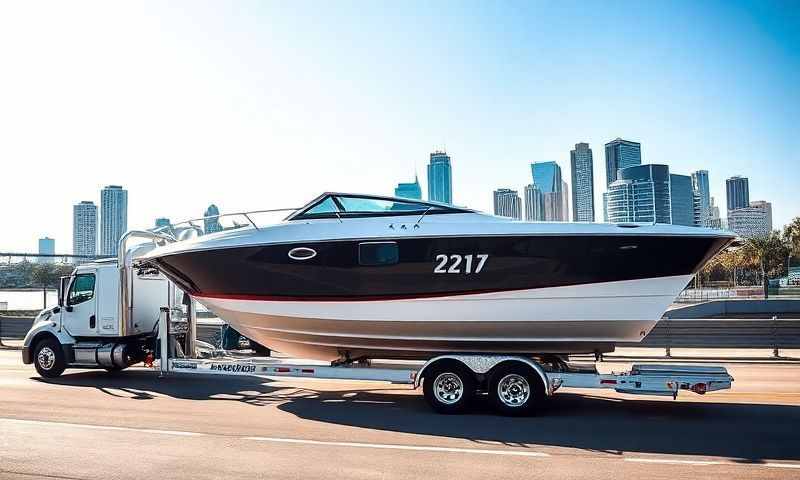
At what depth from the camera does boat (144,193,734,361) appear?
8.62 m

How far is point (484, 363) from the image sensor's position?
28.3 ft

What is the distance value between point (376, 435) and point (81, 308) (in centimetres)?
789

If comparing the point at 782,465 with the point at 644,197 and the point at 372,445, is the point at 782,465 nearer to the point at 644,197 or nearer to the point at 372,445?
the point at 372,445

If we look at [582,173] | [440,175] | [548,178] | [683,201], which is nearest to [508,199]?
[440,175]

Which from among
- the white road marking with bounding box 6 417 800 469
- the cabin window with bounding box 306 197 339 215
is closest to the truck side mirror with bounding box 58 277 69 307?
the white road marking with bounding box 6 417 800 469

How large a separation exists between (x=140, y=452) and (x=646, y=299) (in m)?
6.55

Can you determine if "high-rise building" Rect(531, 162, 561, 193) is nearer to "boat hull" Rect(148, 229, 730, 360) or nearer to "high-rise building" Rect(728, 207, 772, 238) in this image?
"boat hull" Rect(148, 229, 730, 360)

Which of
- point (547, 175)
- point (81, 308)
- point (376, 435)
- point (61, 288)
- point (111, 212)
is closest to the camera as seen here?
point (376, 435)

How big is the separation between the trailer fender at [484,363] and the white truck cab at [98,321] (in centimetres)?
616

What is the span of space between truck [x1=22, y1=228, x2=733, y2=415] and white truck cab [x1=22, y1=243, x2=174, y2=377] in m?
0.02

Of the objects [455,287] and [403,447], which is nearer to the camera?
[403,447]

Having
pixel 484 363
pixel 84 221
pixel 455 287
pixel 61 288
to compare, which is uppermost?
pixel 84 221

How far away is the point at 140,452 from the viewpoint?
6.64 metres

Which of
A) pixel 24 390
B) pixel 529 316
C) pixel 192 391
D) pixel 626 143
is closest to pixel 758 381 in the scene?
pixel 529 316
